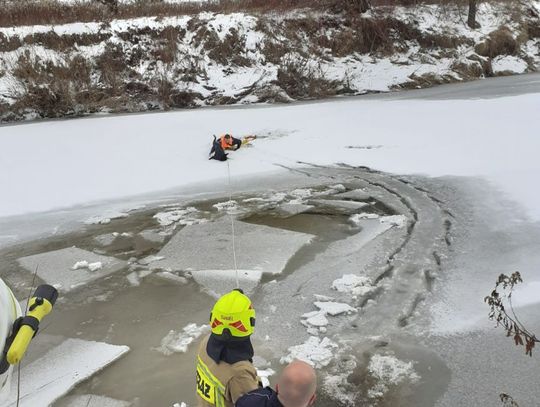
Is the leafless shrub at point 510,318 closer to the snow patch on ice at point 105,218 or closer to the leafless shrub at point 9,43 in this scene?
the snow patch on ice at point 105,218

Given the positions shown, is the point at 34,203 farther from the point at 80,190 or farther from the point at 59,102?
the point at 59,102

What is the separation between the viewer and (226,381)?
217cm

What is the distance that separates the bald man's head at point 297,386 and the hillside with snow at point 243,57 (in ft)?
43.0

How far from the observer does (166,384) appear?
318 cm

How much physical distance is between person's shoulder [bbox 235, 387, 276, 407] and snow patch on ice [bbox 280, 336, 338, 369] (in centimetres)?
142

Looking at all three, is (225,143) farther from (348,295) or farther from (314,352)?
(314,352)

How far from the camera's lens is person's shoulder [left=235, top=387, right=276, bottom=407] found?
Result: 6.11 feet

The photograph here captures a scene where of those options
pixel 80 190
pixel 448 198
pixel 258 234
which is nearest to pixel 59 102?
pixel 80 190

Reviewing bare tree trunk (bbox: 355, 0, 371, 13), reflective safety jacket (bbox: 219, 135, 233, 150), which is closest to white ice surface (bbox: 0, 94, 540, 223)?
reflective safety jacket (bbox: 219, 135, 233, 150)

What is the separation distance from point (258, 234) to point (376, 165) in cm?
313

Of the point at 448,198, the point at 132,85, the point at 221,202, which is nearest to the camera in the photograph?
the point at 448,198

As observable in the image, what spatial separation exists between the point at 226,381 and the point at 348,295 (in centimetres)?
214

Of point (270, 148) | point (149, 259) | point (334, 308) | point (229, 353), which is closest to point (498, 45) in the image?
point (270, 148)

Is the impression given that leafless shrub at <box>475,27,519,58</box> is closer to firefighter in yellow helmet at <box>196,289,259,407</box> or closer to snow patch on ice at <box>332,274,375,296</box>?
snow patch on ice at <box>332,274,375,296</box>
